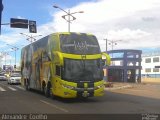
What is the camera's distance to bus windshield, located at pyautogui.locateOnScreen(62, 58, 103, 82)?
22234mm

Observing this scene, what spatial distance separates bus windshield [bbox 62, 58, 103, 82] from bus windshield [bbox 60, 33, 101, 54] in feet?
2.04

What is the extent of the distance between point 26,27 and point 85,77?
25.0m

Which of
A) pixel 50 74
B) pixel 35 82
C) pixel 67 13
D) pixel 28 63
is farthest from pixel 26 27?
pixel 50 74

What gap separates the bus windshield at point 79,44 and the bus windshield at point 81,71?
62cm

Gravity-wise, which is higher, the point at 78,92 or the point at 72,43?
Answer: the point at 72,43

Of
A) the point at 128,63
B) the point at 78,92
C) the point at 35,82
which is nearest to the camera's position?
the point at 78,92

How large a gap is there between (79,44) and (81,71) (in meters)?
1.63

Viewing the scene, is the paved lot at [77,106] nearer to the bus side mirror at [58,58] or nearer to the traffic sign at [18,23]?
the bus side mirror at [58,58]

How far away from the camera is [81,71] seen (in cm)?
2245

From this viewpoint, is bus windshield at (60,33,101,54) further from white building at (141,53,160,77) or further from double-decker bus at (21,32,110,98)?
white building at (141,53,160,77)

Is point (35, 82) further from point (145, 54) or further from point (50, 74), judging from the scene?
point (145, 54)

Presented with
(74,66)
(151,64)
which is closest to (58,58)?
(74,66)

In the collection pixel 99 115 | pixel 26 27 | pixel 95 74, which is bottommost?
pixel 99 115

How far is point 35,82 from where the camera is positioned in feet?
99.2
